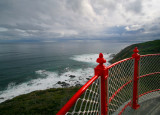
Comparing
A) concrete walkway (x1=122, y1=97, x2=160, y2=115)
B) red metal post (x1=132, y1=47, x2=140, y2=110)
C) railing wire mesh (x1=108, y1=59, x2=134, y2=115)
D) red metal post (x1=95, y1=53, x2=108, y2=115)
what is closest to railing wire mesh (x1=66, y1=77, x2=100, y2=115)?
red metal post (x1=95, y1=53, x2=108, y2=115)

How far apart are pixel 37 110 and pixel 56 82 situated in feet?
44.4

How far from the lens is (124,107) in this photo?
385cm

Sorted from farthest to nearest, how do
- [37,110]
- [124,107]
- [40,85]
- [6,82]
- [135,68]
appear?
[6,82] → [40,85] → [37,110] → [124,107] → [135,68]

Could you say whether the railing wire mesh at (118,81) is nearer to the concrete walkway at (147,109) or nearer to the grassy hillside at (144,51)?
the concrete walkway at (147,109)

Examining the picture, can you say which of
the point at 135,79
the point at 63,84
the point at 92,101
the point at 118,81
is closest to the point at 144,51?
the point at 63,84

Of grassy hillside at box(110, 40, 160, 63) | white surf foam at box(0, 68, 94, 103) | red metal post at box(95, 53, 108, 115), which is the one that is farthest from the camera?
grassy hillside at box(110, 40, 160, 63)

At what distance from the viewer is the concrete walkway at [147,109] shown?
3617 millimetres

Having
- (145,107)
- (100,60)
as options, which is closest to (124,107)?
(145,107)

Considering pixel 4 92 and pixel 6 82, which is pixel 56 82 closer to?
pixel 4 92

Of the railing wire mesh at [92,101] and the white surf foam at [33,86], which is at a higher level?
the railing wire mesh at [92,101]

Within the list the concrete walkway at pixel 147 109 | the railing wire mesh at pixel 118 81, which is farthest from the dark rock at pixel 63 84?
the concrete walkway at pixel 147 109

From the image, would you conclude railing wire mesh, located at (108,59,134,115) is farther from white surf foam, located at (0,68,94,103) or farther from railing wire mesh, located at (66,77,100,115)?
white surf foam, located at (0,68,94,103)

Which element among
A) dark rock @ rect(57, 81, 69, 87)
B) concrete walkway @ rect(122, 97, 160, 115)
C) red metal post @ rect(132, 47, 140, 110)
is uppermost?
red metal post @ rect(132, 47, 140, 110)

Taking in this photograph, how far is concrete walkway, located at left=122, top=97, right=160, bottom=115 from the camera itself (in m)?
3.62
